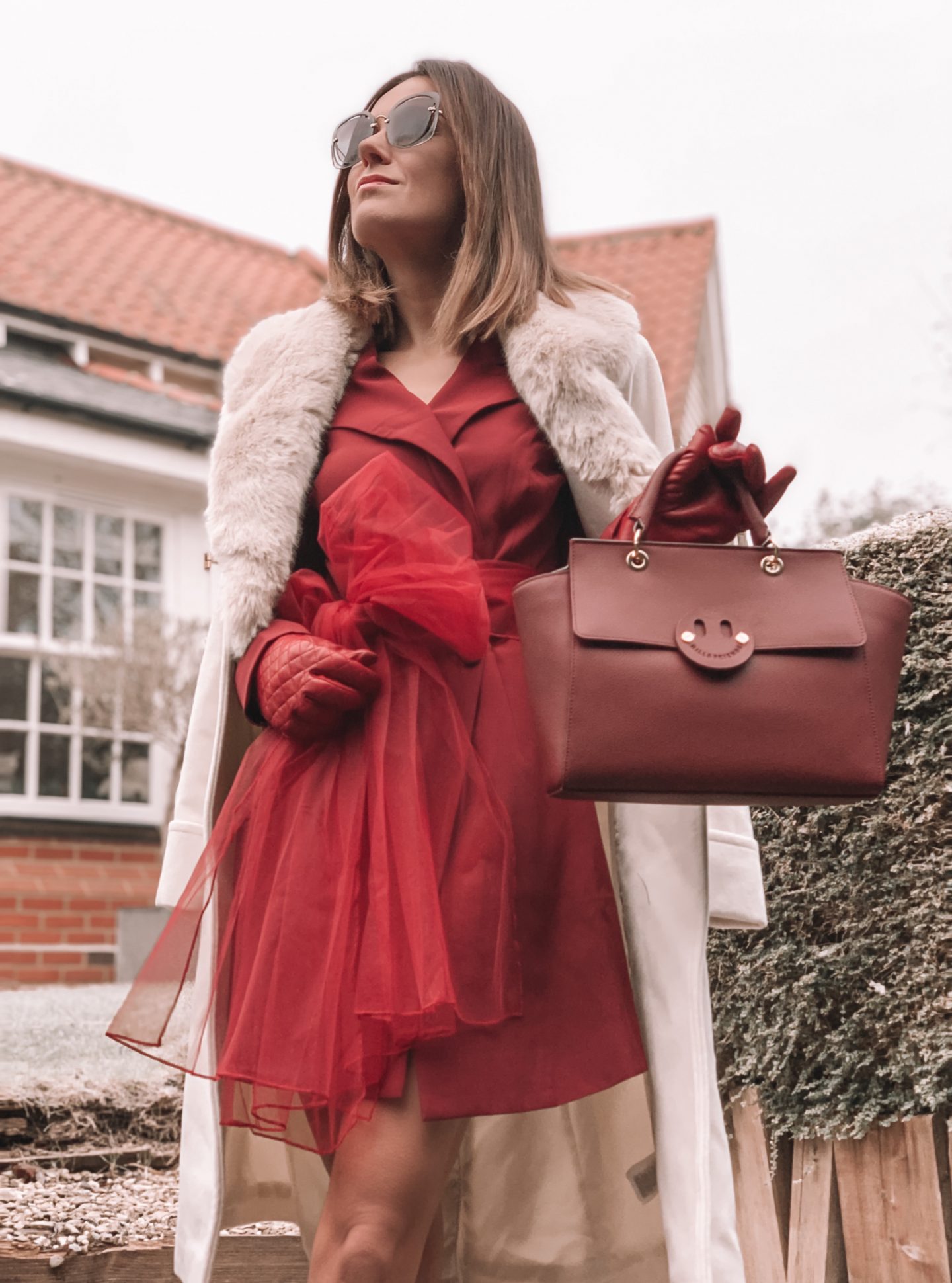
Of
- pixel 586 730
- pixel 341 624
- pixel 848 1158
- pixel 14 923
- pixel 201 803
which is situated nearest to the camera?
pixel 586 730

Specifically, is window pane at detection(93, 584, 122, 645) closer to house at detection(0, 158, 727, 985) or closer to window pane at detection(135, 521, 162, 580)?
house at detection(0, 158, 727, 985)

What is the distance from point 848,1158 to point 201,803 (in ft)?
4.89

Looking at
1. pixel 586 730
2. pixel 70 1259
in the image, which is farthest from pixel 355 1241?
pixel 70 1259

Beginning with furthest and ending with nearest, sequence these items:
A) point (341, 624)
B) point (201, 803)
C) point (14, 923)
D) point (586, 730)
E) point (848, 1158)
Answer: point (14, 923) → point (848, 1158) → point (201, 803) → point (341, 624) → point (586, 730)

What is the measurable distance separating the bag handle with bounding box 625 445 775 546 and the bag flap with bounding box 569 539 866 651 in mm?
29

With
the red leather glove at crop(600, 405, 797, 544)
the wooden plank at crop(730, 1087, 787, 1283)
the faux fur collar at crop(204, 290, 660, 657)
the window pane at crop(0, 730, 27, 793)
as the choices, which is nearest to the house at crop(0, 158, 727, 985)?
the window pane at crop(0, 730, 27, 793)

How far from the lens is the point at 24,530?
10250mm

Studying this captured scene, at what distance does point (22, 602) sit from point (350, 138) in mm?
8234

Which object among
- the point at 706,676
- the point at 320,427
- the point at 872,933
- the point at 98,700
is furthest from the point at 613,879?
the point at 98,700

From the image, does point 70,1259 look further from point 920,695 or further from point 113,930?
point 113,930

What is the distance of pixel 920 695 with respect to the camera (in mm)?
2906

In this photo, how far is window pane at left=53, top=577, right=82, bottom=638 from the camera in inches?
404

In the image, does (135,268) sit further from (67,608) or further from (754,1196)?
(754,1196)

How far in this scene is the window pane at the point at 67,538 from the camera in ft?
34.0
